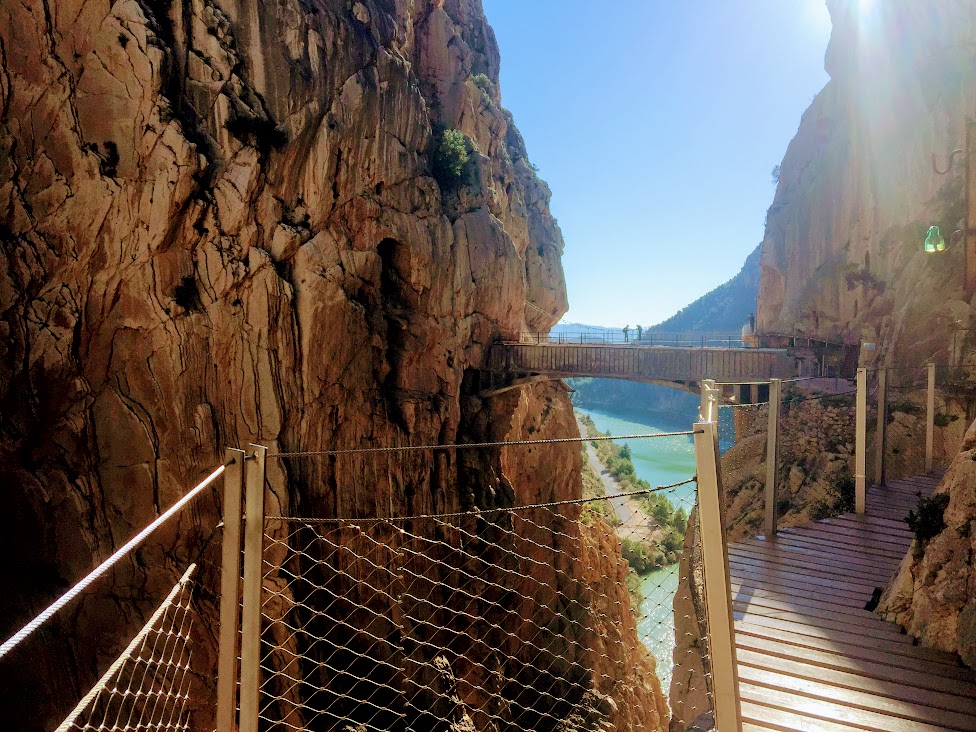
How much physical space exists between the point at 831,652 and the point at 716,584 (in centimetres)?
180

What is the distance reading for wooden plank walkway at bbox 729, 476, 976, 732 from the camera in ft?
8.84

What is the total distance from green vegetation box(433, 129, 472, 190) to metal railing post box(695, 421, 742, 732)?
967 cm

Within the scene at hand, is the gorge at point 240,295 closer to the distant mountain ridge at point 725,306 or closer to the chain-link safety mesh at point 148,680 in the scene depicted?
the chain-link safety mesh at point 148,680

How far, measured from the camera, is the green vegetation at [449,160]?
35.0 ft

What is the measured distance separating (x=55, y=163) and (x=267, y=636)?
291 inches

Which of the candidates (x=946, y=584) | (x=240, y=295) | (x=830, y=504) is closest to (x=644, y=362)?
(x=830, y=504)

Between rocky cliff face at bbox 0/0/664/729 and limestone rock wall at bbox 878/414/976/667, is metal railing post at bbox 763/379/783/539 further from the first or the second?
rocky cliff face at bbox 0/0/664/729

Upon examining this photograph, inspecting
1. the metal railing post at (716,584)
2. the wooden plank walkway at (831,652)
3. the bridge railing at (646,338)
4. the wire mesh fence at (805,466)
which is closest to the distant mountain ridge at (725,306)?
the wire mesh fence at (805,466)

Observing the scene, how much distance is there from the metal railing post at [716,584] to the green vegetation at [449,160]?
967cm

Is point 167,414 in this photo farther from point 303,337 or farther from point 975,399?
point 975,399

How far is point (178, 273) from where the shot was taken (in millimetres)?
7652

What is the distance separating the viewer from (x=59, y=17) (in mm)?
7102

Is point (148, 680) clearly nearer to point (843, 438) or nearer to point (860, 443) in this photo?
point (860, 443)

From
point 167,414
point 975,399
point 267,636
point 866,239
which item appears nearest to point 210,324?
point 167,414
